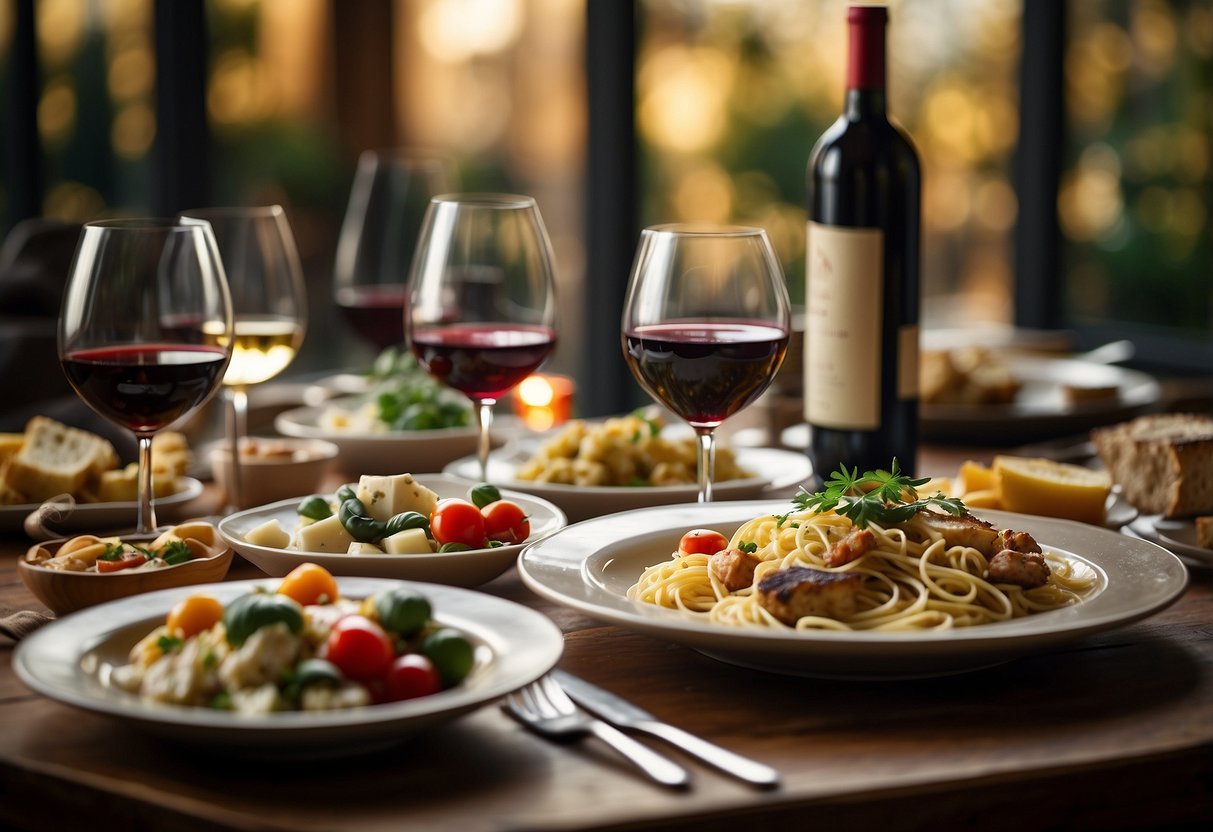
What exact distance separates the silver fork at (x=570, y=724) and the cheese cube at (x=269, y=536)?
40 cm

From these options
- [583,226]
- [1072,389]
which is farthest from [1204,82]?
[1072,389]

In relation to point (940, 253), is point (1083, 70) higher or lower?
higher

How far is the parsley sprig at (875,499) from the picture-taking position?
53.1 inches

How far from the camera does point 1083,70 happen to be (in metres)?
4.88

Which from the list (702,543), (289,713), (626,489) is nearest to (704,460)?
(626,489)

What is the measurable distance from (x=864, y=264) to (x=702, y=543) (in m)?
0.57

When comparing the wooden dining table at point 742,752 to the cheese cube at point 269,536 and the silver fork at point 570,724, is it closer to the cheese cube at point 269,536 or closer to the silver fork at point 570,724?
the silver fork at point 570,724

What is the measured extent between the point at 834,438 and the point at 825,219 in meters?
0.30

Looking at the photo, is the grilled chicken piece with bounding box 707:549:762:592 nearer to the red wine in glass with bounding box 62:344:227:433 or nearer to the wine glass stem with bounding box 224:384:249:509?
the red wine in glass with bounding box 62:344:227:433

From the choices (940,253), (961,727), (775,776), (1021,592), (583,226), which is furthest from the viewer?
(940,253)

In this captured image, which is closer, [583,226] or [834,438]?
[834,438]

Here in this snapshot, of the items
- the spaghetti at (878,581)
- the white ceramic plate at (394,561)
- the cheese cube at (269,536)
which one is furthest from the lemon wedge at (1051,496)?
the cheese cube at (269,536)

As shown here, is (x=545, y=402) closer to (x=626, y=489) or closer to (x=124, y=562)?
(x=626, y=489)

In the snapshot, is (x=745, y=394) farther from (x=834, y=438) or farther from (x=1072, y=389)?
(x=1072, y=389)
